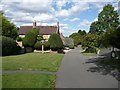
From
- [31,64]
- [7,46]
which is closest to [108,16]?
[7,46]

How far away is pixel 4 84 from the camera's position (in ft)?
41.5

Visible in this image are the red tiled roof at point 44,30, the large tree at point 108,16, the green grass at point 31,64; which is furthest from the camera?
the red tiled roof at point 44,30

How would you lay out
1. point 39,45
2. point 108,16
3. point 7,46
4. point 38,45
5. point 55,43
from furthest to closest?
point 108,16
point 38,45
point 39,45
point 55,43
point 7,46

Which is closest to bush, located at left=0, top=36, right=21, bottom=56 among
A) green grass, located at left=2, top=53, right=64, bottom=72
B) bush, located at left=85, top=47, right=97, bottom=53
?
green grass, located at left=2, top=53, right=64, bottom=72

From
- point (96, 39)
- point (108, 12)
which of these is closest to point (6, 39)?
point (96, 39)

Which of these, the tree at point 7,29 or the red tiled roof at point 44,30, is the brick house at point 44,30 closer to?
the red tiled roof at point 44,30

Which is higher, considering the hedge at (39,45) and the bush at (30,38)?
the bush at (30,38)

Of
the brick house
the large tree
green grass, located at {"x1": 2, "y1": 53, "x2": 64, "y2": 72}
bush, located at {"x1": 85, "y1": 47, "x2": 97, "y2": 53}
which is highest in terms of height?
the large tree

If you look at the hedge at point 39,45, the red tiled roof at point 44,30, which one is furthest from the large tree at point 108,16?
the hedge at point 39,45

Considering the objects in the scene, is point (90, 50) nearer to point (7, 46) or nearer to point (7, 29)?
point (7, 29)

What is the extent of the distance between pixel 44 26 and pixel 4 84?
7130 cm

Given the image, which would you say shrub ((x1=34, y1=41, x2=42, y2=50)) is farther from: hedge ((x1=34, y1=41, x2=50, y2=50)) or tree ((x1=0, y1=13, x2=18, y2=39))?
tree ((x1=0, y1=13, x2=18, y2=39))

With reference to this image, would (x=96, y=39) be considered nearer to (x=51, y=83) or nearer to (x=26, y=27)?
(x=26, y=27)

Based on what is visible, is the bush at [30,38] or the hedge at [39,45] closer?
the hedge at [39,45]
